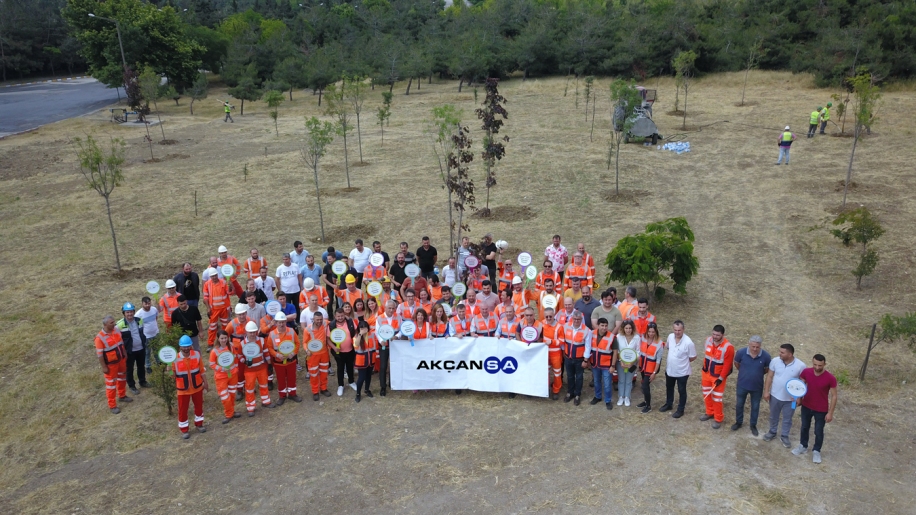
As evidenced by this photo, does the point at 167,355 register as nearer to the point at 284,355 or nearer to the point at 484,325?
the point at 284,355

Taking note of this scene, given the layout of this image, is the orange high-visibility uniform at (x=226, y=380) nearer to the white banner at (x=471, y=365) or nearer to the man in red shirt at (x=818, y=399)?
the white banner at (x=471, y=365)

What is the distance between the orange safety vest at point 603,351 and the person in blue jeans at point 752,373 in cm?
178

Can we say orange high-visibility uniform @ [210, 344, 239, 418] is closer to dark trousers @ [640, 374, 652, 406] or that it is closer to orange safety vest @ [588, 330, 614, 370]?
orange safety vest @ [588, 330, 614, 370]

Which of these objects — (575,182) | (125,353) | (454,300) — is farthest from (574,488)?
(575,182)

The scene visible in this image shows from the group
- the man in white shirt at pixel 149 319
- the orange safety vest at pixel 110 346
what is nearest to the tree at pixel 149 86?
the man in white shirt at pixel 149 319

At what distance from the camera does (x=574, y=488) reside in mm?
8461

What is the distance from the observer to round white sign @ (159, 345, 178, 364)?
9.56 metres

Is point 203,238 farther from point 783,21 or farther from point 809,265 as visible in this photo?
point 783,21

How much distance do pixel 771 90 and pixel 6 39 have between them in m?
69.1

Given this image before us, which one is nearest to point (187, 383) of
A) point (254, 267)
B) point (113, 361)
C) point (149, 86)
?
point (113, 361)

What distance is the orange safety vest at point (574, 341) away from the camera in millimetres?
10055

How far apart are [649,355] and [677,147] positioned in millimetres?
20118

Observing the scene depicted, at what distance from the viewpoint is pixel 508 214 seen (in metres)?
20.5

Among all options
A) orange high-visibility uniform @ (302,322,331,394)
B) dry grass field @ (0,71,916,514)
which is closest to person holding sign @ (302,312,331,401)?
orange high-visibility uniform @ (302,322,331,394)
